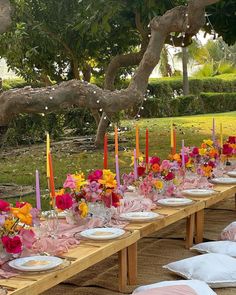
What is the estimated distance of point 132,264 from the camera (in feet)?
12.2

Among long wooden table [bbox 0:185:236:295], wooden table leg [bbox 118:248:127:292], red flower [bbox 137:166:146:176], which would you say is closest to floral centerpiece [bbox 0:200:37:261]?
long wooden table [bbox 0:185:236:295]

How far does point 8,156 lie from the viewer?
11.3 meters

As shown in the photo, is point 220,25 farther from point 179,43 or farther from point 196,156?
point 196,156

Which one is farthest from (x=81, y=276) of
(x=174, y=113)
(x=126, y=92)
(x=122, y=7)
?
(x=174, y=113)

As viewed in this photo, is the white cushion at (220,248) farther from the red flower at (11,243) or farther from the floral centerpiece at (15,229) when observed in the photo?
the red flower at (11,243)

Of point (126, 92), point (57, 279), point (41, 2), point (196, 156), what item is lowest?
point (57, 279)

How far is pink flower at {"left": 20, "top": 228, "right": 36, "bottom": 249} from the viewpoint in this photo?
2.84m

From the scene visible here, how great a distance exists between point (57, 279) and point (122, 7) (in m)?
5.36

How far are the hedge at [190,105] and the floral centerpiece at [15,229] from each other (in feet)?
60.3

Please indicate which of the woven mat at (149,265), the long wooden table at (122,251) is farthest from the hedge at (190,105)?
the long wooden table at (122,251)

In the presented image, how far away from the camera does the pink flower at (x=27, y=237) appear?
284cm

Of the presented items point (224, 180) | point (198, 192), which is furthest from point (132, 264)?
point (224, 180)

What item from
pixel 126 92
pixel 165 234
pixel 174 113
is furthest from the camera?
pixel 174 113

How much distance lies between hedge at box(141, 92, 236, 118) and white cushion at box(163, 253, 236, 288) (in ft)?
57.6
